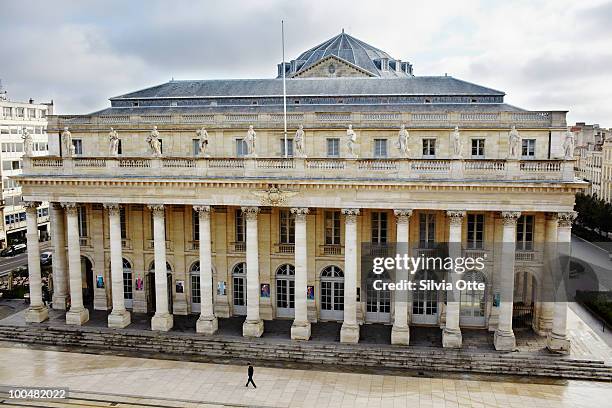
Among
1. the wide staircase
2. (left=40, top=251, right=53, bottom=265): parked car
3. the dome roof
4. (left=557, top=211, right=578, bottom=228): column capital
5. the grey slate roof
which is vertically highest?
the dome roof

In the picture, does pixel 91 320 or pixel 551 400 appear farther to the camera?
pixel 91 320

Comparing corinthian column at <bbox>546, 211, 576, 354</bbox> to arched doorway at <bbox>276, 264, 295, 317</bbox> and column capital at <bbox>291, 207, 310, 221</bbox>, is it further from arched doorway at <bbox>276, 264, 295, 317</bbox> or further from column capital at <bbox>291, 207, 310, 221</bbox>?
arched doorway at <bbox>276, 264, 295, 317</bbox>

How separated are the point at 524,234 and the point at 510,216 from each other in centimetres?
469

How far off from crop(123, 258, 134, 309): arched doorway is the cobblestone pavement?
8.29m

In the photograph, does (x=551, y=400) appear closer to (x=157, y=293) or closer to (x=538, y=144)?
(x=538, y=144)

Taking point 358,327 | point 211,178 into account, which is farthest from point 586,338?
point 211,178

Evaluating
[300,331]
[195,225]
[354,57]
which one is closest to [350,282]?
[300,331]

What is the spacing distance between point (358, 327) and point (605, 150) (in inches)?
3045

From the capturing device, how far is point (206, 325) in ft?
Result: 125

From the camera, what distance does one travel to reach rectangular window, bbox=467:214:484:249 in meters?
37.7

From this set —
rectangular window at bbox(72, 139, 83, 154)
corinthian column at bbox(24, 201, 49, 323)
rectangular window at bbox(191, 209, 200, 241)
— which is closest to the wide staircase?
corinthian column at bbox(24, 201, 49, 323)

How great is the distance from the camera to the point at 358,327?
1446 inches

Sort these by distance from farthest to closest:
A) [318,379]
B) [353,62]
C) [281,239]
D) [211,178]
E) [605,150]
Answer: [605,150]
[353,62]
[281,239]
[211,178]
[318,379]

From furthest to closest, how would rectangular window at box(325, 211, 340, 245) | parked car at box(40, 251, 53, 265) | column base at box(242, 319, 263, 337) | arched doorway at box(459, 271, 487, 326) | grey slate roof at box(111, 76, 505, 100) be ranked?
parked car at box(40, 251, 53, 265) → grey slate roof at box(111, 76, 505, 100) → rectangular window at box(325, 211, 340, 245) → arched doorway at box(459, 271, 487, 326) → column base at box(242, 319, 263, 337)
